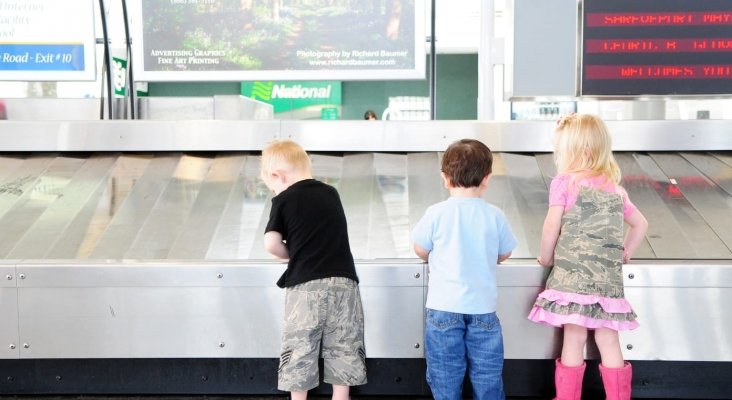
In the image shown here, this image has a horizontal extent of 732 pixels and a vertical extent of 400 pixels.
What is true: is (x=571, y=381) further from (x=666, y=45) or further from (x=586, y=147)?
(x=666, y=45)

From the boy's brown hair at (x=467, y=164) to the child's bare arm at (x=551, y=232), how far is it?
1.02 ft

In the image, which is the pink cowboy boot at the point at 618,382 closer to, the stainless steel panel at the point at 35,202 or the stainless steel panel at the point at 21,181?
the stainless steel panel at the point at 35,202

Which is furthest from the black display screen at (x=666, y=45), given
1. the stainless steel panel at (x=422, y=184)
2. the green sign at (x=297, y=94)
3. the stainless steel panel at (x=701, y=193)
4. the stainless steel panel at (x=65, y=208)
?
the green sign at (x=297, y=94)

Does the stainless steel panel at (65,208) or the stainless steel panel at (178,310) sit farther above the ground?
the stainless steel panel at (65,208)

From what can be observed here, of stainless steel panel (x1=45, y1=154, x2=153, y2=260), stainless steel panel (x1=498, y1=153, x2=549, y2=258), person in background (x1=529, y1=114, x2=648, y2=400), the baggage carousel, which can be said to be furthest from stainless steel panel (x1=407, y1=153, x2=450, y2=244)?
stainless steel panel (x1=45, y1=154, x2=153, y2=260)

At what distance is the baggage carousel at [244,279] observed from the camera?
2.87 metres

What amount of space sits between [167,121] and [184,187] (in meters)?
0.53

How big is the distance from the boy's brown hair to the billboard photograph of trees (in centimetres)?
193

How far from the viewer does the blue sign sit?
461 centimetres

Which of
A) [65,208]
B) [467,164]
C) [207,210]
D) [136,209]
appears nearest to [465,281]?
[467,164]

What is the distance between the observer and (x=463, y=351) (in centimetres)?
260

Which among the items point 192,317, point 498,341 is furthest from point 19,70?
point 498,341

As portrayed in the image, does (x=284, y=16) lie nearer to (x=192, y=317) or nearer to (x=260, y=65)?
(x=260, y=65)

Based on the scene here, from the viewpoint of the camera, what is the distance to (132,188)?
3680 millimetres
